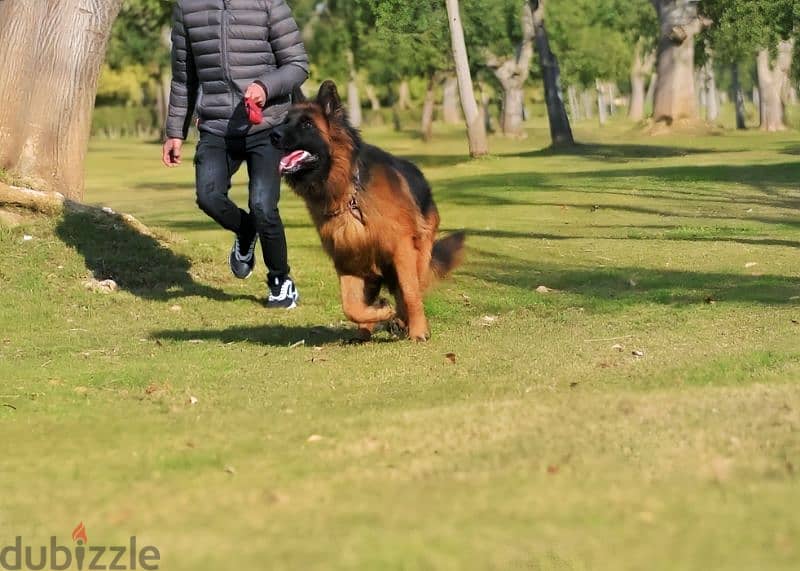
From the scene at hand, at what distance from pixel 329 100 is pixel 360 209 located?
73 cm

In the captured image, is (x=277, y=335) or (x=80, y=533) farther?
(x=277, y=335)

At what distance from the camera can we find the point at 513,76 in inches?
2413

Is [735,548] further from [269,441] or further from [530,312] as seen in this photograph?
[530,312]

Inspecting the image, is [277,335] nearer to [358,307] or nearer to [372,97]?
[358,307]

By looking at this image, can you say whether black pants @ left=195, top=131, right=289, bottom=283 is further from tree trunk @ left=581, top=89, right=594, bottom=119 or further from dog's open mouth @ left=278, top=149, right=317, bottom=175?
tree trunk @ left=581, top=89, right=594, bottom=119

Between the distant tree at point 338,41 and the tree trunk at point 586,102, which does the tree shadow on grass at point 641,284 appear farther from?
the tree trunk at point 586,102

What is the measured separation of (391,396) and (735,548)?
3.29 m

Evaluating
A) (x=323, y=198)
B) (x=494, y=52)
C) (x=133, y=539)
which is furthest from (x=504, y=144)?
(x=133, y=539)

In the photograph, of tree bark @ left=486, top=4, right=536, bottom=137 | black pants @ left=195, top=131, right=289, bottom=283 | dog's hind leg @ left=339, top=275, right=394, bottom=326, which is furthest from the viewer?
tree bark @ left=486, top=4, right=536, bottom=137

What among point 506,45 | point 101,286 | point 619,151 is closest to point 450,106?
point 506,45

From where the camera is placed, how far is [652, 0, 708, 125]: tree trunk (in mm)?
46625

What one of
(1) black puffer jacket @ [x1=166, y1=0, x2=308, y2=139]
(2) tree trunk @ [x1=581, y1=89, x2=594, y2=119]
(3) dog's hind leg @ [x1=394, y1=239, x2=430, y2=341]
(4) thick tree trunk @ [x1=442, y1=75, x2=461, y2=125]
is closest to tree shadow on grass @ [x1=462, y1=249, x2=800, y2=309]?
(3) dog's hind leg @ [x1=394, y1=239, x2=430, y2=341]

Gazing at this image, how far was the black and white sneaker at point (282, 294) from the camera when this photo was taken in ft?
36.2

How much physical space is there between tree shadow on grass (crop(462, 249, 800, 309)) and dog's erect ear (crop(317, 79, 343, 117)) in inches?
120
